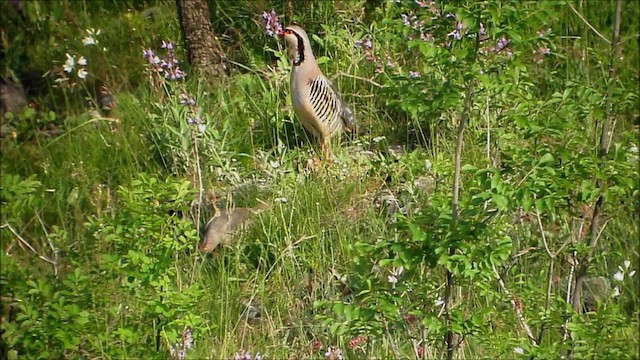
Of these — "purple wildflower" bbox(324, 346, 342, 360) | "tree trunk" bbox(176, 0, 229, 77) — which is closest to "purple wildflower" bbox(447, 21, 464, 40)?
"purple wildflower" bbox(324, 346, 342, 360)

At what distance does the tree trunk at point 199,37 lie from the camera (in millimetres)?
6090

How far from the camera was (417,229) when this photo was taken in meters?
3.06

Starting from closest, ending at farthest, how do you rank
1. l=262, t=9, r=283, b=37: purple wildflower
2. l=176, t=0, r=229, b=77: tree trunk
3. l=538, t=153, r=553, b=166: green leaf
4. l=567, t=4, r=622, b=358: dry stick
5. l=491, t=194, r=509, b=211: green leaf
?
l=491, t=194, r=509, b=211: green leaf
l=538, t=153, r=553, b=166: green leaf
l=567, t=4, r=622, b=358: dry stick
l=262, t=9, r=283, b=37: purple wildflower
l=176, t=0, r=229, b=77: tree trunk

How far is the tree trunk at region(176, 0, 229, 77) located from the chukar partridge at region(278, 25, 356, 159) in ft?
2.81

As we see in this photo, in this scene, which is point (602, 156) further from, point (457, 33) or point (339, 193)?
point (339, 193)

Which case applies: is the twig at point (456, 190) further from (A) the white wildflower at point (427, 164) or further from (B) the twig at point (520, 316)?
(A) the white wildflower at point (427, 164)

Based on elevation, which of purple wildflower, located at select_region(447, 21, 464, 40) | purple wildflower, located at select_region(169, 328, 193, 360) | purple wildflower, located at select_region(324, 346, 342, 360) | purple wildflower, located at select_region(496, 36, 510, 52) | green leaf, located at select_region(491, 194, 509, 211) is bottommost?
purple wildflower, located at select_region(324, 346, 342, 360)

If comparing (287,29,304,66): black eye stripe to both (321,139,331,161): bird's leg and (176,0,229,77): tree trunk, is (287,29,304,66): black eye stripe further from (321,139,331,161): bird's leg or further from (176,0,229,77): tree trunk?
(176,0,229,77): tree trunk

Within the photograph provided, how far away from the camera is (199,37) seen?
6113mm

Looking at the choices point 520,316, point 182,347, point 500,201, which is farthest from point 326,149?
point 500,201

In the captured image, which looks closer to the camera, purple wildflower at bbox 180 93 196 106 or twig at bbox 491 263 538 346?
twig at bbox 491 263 538 346

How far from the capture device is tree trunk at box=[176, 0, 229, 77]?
240 inches

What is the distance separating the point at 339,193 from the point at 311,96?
22.6 inches

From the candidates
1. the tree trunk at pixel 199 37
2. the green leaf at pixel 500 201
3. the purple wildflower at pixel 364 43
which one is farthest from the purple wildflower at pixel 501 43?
the tree trunk at pixel 199 37
